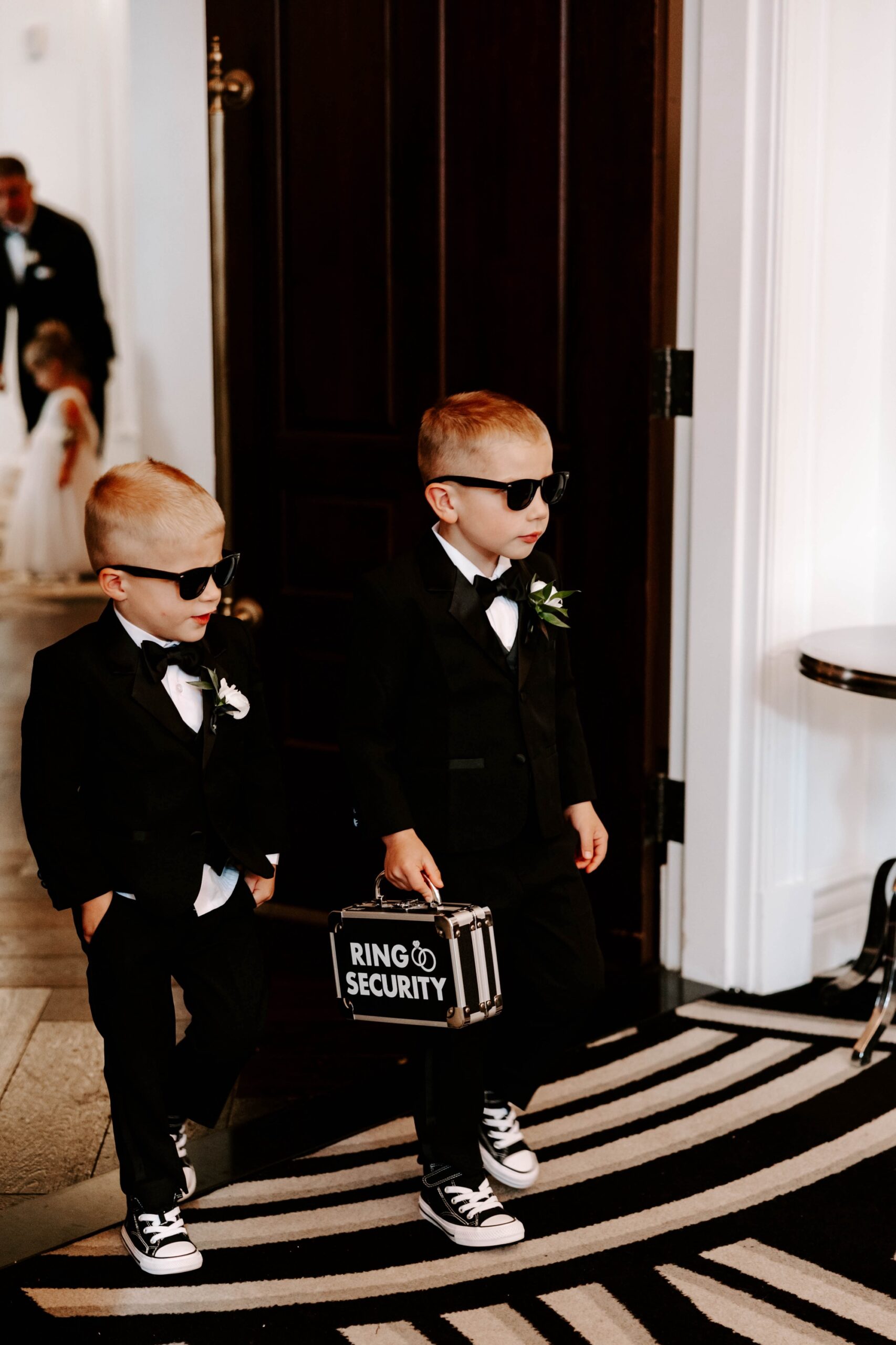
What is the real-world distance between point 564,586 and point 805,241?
0.80 metres

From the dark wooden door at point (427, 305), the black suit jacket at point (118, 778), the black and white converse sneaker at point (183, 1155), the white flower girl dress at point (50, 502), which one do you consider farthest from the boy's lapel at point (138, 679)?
the white flower girl dress at point (50, 502)

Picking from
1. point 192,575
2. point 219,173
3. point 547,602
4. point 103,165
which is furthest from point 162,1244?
point 103,165

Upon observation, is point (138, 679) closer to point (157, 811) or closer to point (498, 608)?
point (157, 811)

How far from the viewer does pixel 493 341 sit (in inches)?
126

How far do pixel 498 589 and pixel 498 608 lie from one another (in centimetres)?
4

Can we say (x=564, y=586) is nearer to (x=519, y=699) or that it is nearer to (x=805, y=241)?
(x=805, y=241)

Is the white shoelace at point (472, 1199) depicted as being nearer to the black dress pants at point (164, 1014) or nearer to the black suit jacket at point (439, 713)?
the black dress pants at point (164, 1014)

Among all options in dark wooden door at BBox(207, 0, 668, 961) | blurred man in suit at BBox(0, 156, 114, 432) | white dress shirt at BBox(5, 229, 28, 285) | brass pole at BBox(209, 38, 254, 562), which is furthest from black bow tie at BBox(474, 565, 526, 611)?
white dress shirt at BBox(5, 229, 28, 285)

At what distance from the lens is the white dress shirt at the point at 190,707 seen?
2.02 metres

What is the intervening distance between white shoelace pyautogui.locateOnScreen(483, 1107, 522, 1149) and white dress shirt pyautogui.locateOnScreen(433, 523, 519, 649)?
2.34 feet

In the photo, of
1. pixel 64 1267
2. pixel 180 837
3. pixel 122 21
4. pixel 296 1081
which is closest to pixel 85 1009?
pixel 296 1081

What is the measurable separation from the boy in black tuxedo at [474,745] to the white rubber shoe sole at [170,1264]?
0.33 m

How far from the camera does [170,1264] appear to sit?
2082 mm

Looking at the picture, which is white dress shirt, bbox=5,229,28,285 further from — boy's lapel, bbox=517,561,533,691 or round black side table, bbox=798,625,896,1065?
boy's lapel, bbox=517,561,533,691
